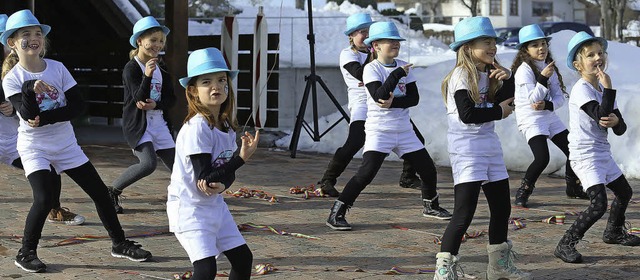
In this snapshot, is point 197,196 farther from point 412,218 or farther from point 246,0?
point 246,0

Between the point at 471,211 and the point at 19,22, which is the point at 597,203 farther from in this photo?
the point at 19,22

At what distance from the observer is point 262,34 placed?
15438 mm

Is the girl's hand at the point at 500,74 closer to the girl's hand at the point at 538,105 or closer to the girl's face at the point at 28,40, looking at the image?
the girl's face at the point at 28,40

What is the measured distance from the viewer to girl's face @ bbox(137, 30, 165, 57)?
8.30m

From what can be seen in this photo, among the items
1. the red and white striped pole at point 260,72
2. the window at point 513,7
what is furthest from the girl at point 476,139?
the window at point 513,7

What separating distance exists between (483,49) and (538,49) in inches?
130

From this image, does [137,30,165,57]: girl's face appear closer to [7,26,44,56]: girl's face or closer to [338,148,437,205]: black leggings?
[7,26,44,56]: girl's face

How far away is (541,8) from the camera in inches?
2502

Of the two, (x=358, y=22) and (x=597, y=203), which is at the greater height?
(x=358, y=22)

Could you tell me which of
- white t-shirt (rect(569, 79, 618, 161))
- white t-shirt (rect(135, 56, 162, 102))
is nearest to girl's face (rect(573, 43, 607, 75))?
white t-shirt (rect(569, 79, 618, 161))

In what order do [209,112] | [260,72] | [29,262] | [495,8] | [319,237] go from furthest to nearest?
1. [495,8]
2. [260,72]
3. [319,237]
4. [29,262]
5. [209,112]

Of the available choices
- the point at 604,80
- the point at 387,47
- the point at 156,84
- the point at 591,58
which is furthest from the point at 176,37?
the point at 604,80

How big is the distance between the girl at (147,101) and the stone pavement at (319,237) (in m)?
0.57

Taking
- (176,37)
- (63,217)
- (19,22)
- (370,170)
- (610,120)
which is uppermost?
(19,22)
